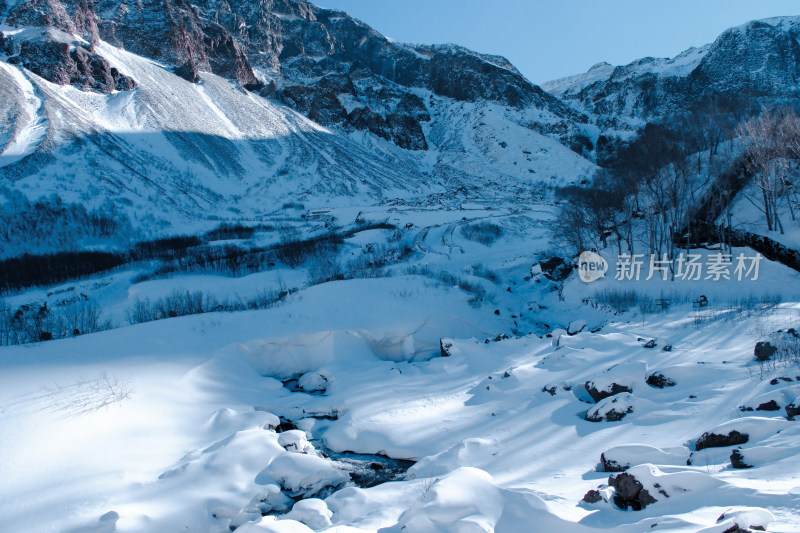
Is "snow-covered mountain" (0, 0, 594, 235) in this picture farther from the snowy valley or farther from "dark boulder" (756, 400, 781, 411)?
"dark boulder" (756, 400, 781, 411)

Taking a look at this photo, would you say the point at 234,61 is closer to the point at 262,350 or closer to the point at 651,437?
the point at 262,350

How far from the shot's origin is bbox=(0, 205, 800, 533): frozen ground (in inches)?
228

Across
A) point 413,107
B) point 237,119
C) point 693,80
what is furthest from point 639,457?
point 693,80

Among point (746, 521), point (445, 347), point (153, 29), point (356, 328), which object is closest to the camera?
point (746, 521)

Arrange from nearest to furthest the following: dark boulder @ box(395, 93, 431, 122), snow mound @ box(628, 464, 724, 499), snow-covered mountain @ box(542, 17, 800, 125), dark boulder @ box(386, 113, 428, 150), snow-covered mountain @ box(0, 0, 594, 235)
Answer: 1. snow mound @ box(628, 464, 724, 499)
2. snow-covered mountain @ box(0, 0, 594, 235)
3. dark boulder @ box(386, 113, 428, 150)
4. snow-covered mountain @ box(542, 17, 800, 125)
5. dark boulder @ box(395, 93, 431, 122)

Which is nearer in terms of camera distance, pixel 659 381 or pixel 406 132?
pixel 659 381

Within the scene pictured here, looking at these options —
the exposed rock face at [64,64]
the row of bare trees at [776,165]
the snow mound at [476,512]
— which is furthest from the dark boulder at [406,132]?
the snow mound at [476,512]

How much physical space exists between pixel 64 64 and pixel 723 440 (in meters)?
76.5

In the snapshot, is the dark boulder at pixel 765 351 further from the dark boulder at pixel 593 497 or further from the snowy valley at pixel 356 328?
the dark boulder at pixel 593 497

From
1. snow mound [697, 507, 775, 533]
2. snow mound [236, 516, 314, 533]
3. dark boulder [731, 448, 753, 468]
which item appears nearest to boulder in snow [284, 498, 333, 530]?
snow mound [236, 516, 314, 533]

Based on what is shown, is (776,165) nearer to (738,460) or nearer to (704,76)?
(738,460)

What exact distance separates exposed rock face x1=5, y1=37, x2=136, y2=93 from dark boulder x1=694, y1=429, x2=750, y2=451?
74721mm

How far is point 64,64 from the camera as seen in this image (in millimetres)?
59062

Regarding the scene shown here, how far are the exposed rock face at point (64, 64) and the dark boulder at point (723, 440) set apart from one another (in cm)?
7472
